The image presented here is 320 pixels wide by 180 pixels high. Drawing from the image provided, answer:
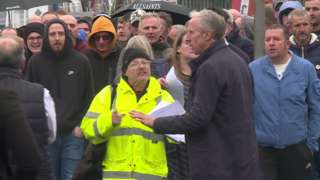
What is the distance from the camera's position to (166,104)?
331 inches

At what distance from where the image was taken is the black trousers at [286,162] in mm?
9328

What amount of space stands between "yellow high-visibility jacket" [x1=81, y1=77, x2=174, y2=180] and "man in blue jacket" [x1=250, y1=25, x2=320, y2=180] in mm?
1406

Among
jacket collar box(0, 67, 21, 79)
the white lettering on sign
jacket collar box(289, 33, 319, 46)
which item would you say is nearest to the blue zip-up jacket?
jacket collar box(289, 33, 319, 46)

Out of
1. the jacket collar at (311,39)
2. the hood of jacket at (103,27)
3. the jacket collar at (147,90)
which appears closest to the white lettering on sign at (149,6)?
the hood of jacket at (103,27)

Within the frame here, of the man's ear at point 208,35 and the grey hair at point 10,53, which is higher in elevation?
the man's ear at point 208,35

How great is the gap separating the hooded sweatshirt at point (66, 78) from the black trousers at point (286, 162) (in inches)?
88.2

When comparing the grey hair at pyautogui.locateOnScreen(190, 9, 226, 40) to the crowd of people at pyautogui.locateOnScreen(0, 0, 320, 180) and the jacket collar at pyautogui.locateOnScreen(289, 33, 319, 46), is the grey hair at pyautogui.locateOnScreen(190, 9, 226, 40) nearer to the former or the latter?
the crowd of people at pyautogui.locateOnScreen(0, 0, 320, 180)

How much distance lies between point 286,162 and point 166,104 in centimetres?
161

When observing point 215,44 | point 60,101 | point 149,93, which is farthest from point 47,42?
point 215,44

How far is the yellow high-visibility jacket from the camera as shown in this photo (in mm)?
8180

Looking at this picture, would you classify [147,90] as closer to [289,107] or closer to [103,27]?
[289,107]

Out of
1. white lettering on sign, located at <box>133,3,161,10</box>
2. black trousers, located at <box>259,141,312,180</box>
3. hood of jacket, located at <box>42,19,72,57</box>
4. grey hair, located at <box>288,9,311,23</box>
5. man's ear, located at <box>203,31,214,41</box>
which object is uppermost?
white lettering on sign, located at <box>133,3,161,10</box>

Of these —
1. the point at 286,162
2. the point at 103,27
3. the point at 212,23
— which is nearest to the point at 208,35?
the point at 212,23

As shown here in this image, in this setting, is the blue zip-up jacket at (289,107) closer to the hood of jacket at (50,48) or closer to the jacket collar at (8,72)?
the hood of jacket at (50,48)
